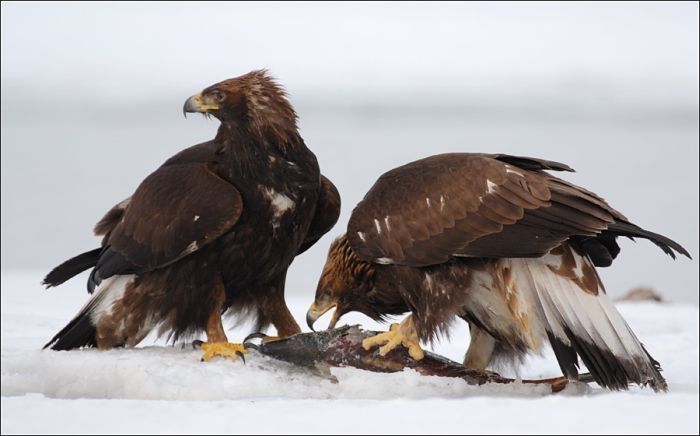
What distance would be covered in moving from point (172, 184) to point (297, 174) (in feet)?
2.48

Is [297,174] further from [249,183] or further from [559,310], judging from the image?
[559,310]

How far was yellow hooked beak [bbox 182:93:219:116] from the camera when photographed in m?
7.19

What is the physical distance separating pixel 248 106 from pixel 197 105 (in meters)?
0.32

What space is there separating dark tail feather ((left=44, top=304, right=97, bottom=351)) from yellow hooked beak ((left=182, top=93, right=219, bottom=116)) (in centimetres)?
137

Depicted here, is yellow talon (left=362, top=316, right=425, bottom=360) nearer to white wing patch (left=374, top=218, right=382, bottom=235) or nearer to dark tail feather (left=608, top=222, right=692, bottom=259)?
white wing patch (left=374, top=218, right=382, bottom=235)

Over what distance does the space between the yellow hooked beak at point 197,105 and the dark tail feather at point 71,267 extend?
3.88 ft

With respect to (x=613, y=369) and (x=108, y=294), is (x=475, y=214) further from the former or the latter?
(x=108, y=294)

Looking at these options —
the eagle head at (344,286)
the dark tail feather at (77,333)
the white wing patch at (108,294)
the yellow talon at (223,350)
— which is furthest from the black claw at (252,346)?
the dark tail feather at (77,333)

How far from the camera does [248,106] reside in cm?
716

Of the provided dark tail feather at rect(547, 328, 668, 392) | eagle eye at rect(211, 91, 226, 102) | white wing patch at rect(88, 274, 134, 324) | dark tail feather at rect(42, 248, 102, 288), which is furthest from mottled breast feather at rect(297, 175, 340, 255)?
dark tail feather at rect(547, 328, 668, 392)

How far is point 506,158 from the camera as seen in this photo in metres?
7.03

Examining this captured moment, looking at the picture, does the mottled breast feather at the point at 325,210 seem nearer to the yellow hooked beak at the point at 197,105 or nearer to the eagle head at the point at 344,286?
the eagle head at the point at 344,286

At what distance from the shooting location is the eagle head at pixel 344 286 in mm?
7438

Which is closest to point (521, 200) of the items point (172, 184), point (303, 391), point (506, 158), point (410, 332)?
point (506, 158)
